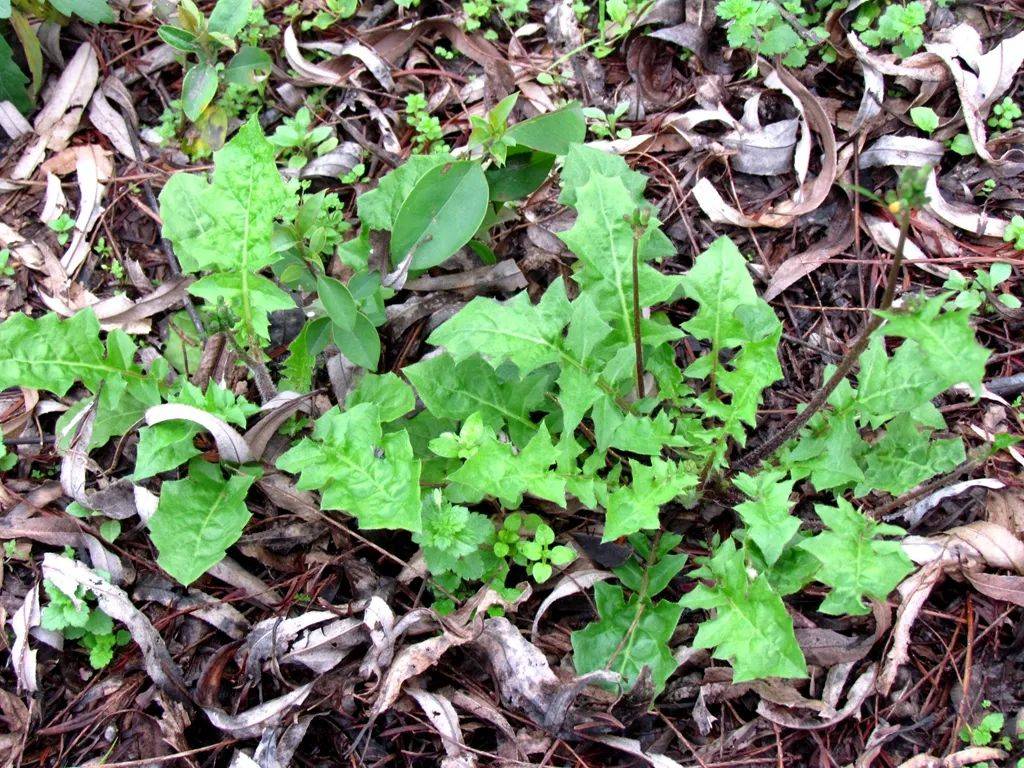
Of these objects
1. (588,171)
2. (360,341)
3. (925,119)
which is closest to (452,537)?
(360,341)

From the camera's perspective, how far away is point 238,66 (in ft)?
11.4

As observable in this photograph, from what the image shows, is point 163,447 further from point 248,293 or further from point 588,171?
point 588,171

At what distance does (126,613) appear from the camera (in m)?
2.71

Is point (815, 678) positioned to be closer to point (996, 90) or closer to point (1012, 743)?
point (1012, 743)

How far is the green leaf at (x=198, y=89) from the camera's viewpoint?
335 cm

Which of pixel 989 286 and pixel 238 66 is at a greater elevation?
pixel 238 66

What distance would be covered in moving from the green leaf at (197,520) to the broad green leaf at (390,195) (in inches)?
38.1

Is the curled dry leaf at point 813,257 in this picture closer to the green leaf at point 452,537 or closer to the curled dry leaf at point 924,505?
the curled dry leaf at point 924,505

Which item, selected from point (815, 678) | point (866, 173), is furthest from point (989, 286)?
point (815, 678)

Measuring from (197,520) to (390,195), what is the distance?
1.26 m

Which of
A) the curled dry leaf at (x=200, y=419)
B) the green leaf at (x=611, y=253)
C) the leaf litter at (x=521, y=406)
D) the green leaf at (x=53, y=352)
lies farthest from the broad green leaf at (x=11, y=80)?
the green leaf at (x=611, y=253)

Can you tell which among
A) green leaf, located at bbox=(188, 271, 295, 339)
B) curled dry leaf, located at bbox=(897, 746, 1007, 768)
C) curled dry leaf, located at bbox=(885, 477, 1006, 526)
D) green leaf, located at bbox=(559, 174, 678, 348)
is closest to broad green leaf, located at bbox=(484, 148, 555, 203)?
green leaf, located at bbox=(559, 174, 678, 348)

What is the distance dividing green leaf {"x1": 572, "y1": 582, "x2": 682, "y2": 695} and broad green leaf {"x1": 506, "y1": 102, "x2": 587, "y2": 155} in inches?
57.2

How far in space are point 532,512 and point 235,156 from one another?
1.50m
